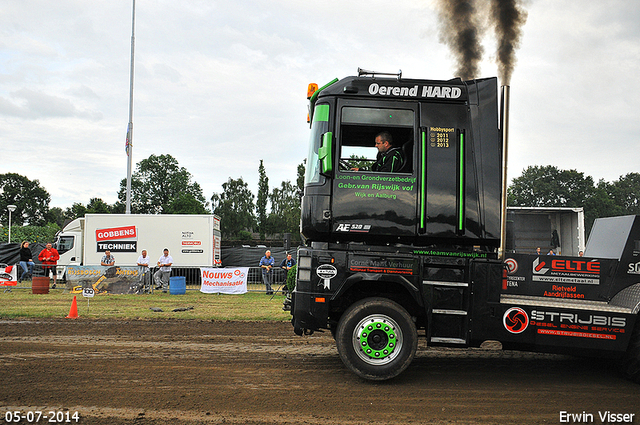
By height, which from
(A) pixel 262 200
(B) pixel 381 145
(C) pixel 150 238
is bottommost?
(C) pixel 150 238

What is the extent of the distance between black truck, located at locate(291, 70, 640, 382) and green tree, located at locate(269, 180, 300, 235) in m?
59.5

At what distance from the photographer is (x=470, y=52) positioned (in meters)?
7.33

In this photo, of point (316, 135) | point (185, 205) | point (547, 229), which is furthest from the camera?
point (185, 205)

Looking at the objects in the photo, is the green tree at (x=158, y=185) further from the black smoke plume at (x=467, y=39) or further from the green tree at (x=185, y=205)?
the black smoke plume at (x=467, y=39)

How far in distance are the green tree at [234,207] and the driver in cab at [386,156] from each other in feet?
228

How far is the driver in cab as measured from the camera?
19.1ft

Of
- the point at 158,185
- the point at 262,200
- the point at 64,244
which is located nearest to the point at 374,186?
the point at 64,244

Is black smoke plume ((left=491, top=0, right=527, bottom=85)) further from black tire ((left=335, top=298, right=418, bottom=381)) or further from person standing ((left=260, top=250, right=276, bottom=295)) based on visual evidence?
person standing ((left=260, top=250, right=276, bottom=295))

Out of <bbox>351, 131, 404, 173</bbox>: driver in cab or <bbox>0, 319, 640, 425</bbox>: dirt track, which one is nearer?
<bbox>0, 319, 640, 425</bbox>: dirt track

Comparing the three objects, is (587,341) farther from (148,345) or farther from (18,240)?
(18,240)

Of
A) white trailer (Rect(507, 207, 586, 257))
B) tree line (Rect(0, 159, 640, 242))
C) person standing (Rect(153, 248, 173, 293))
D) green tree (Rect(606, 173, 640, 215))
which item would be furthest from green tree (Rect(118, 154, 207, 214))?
green tree (Rect(606, 173, 640, 215))

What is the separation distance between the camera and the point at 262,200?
76562mm

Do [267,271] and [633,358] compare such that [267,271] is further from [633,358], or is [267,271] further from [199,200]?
[199,200]

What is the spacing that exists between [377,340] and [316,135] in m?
2.62
